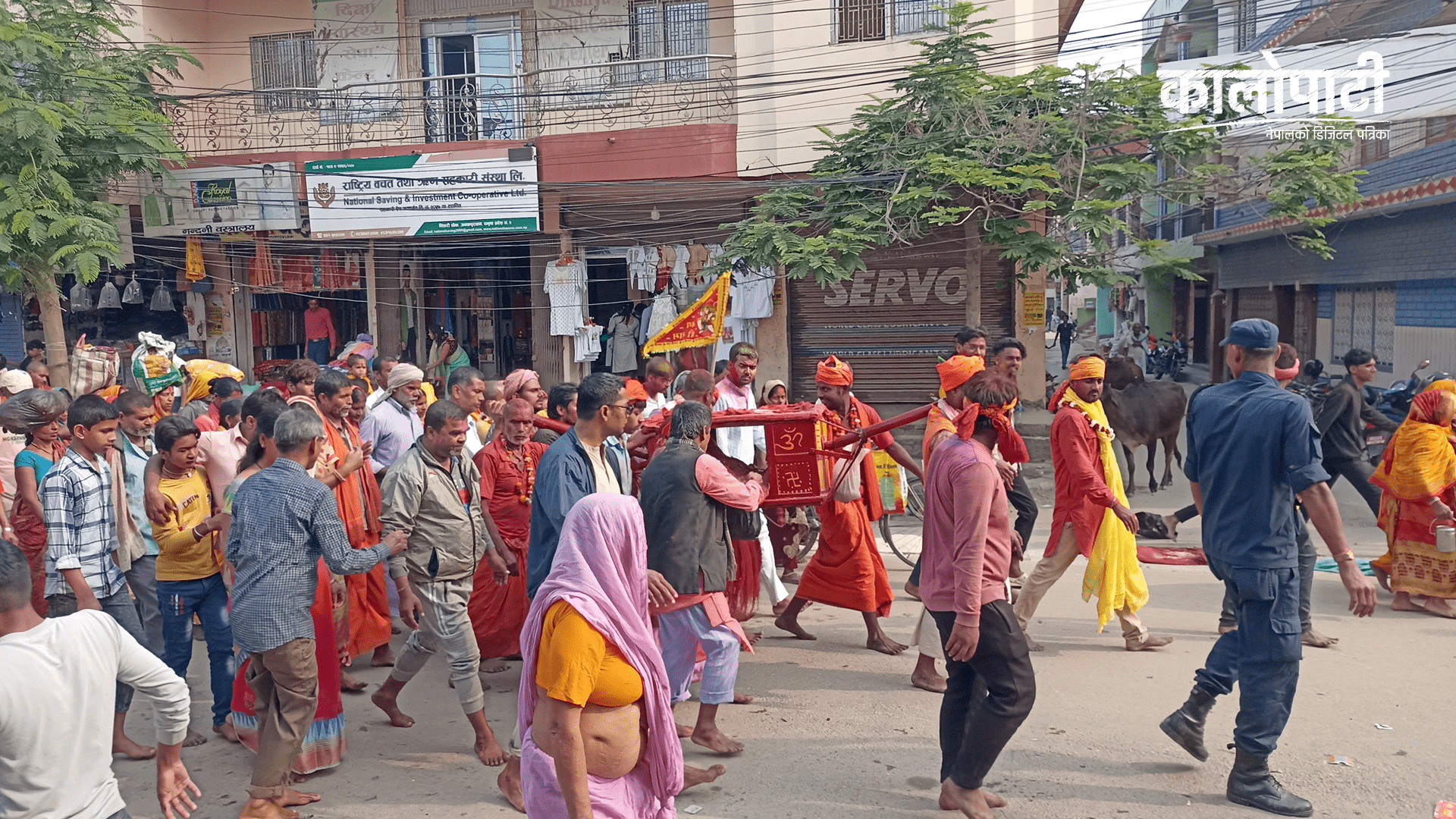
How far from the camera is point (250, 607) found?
4016mm

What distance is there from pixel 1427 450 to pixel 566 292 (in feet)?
35.5

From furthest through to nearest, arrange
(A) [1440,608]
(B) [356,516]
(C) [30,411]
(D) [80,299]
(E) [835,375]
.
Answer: (D) [80,299] → (A) [1440,608] → (E) [835,375] → (B) [356,516] → (C) [30,411]

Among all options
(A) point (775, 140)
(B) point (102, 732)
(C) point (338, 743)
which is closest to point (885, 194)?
(A) point (775, 140)

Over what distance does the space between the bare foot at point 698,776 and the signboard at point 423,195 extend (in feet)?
35.7

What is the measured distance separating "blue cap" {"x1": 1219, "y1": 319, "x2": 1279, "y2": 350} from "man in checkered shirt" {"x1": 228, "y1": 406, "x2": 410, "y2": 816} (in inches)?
136

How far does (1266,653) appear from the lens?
159 inches

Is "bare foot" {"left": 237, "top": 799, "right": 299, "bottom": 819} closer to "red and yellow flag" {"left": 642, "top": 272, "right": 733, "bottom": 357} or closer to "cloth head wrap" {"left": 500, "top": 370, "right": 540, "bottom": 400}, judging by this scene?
"cloth head wrap" {"left": 500, "top": 370, "right": 540, "bottom": 400}

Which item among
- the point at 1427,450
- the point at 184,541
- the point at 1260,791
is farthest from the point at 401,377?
the point at 1427,450

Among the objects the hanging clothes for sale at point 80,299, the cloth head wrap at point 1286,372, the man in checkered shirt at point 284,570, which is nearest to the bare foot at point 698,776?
the man in checkered shirt at point 284,570

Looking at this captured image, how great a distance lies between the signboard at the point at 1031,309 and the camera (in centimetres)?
1373

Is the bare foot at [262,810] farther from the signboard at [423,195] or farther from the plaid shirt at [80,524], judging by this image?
the signboard at [423,195]

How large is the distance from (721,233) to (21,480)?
10.5 meters

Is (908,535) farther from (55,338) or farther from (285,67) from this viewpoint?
(285,67)

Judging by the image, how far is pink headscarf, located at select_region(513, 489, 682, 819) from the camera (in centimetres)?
287
